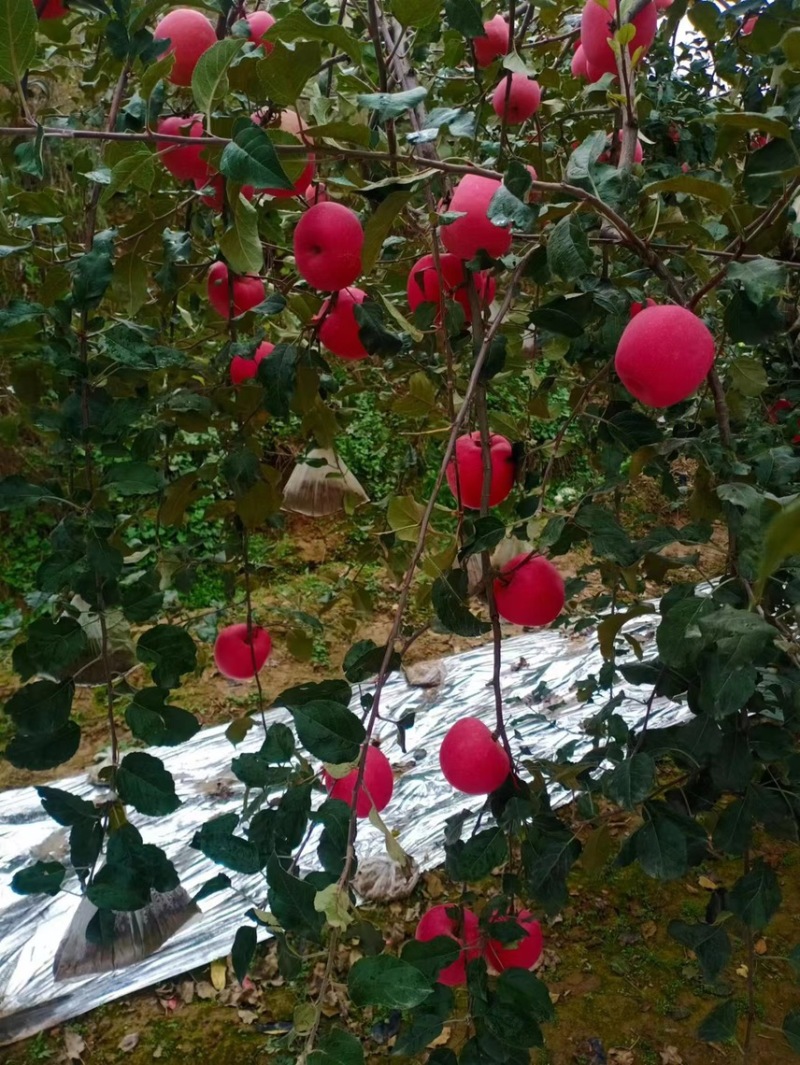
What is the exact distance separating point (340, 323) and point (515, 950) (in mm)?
778

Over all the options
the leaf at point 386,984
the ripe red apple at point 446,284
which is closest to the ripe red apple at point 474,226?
the ripe red apple at point 446,284

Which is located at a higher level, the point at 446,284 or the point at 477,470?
the point at 446,284

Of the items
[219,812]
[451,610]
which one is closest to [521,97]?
[451,610]

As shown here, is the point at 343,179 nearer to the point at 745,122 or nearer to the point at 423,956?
the point at 745,122

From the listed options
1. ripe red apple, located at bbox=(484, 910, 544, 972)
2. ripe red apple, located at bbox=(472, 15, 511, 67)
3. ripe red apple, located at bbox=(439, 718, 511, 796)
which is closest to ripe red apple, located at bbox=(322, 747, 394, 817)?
ripe red apple, located at bbox=(439, 718, 511, 796)

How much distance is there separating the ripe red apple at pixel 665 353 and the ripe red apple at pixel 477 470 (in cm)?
24

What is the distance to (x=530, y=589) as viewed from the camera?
2.95 feet

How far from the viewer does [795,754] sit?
2.84 feet

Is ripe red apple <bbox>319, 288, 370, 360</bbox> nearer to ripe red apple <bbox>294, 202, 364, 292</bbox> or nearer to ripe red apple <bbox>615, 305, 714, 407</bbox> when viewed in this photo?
ripe red apple <bbox>294, 202, 364, 292</bbox>

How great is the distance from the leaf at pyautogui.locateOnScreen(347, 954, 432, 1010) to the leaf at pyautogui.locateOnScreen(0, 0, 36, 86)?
0.72 metres

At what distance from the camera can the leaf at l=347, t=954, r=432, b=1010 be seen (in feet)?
1.64

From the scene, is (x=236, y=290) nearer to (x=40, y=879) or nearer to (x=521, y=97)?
(x=521, y=97)

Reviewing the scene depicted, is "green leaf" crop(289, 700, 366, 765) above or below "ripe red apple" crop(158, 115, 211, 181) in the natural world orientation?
below

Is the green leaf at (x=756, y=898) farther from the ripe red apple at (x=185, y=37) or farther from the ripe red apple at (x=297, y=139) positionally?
the ripe red apple at (x=185, y=37)
